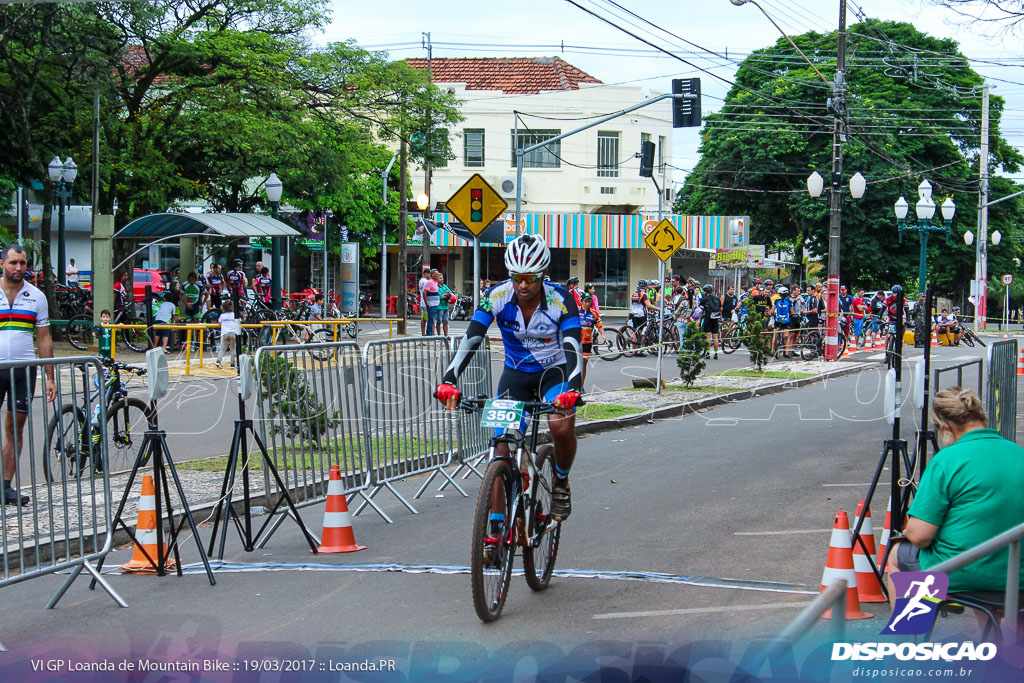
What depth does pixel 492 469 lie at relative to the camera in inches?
215

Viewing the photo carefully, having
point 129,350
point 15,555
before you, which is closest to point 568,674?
point 15,555

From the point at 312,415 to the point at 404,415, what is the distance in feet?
3.36

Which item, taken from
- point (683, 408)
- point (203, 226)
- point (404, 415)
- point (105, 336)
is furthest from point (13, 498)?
point (203, 226)

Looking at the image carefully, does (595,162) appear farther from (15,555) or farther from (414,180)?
(15,555)

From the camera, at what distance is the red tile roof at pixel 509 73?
178 feet

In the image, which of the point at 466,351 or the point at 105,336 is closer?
the point at 466,351

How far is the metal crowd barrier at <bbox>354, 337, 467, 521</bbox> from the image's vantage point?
862 centimetres

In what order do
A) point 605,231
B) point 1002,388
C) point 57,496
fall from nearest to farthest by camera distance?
point 57,496 → point 1002,388 → point 605,231

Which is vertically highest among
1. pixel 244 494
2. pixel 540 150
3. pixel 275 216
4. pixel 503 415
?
pixel 540 150

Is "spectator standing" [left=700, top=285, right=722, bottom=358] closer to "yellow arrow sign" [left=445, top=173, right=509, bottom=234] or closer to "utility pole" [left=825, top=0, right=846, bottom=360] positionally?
"utility pole" [left=825, top=0, right=846, bottom=360]

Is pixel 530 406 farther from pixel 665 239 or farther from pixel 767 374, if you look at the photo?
pixel 767 374

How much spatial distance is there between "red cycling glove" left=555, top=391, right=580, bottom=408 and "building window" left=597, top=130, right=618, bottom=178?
1877 inches

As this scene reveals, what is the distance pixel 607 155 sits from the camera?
5272cm

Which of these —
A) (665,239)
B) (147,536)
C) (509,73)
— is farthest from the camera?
(509,73)
